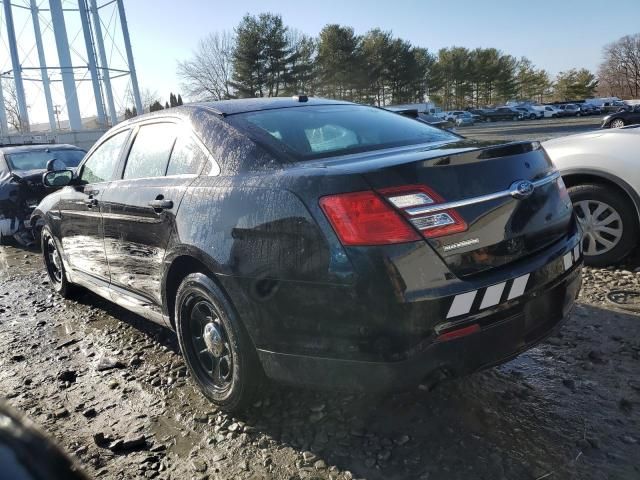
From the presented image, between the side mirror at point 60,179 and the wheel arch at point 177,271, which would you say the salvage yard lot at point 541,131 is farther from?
the wheel arch at point 177,271

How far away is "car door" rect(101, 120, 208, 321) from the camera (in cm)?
286

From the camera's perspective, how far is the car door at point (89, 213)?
3.73 metres

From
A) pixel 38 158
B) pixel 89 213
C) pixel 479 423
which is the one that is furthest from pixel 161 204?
pixel 38 158

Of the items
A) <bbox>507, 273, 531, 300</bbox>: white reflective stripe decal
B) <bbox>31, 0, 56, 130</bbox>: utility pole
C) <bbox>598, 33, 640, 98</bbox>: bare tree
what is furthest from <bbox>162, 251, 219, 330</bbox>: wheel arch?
<bbox>598, 33, 640, 98</bbox>: bare tree

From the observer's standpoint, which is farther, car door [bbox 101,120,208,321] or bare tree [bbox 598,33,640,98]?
bare tree [bbox 598,33,640,98]

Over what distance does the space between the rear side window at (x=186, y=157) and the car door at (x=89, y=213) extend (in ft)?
2.90

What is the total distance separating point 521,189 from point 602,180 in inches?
103

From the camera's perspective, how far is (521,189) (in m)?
2.21

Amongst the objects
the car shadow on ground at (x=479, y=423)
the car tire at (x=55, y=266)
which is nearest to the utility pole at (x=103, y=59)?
the car tire at (x=55, y=266)

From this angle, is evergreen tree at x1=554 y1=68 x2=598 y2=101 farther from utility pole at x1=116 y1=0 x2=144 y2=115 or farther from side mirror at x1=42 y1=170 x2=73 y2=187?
side mirror at x1=42 y1=170 x2=73 y2=187

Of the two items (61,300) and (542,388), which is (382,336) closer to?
(542,388)

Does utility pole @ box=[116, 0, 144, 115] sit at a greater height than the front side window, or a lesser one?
greater

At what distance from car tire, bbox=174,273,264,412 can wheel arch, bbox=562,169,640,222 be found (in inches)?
131

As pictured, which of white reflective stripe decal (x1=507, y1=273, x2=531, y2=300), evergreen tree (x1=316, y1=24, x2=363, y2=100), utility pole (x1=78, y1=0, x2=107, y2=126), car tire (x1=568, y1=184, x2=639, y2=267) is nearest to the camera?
white reflective stripe decal (x1=507, y1=273, x2=531, y2=300)
